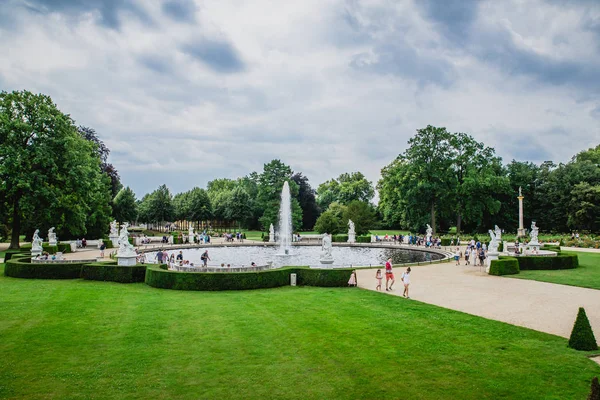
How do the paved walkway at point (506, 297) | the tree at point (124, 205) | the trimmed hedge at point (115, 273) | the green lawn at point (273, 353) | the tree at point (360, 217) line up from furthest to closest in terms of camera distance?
1. the tree at point (124, 205)
2. the tree at point (360, 217)
3. the trimmed hedge at point (115, 273)
4. the paved walkway at point (506, 297)
5. the green lawn at point (273, 353)

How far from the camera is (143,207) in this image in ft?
293

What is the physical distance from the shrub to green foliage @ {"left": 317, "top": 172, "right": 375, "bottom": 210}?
8661cm

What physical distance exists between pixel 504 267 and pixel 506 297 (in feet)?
26.4

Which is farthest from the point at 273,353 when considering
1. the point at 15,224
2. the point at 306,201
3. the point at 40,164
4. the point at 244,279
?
the point at 306,201

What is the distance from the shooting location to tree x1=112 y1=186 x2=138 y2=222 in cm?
7256

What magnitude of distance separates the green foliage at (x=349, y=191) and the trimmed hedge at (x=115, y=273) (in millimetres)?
77383

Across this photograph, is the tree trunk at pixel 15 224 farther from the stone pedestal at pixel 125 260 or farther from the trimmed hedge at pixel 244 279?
the trimmed hedge at pixel 244 279

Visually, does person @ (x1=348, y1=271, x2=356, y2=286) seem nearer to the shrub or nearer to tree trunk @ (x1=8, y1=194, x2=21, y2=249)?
the shrub

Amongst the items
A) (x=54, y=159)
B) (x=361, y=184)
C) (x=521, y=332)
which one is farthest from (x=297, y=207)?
(x=521, y=332)

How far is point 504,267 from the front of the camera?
86.7 ft

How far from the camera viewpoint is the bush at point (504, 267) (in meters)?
26.2

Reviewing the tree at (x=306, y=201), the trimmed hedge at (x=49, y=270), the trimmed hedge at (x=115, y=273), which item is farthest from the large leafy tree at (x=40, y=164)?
the tree at (x=306, y=201)

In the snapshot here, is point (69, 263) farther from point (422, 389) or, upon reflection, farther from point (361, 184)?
point (361, 184)

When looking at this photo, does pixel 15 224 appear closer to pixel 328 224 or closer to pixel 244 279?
pixel 244 279
